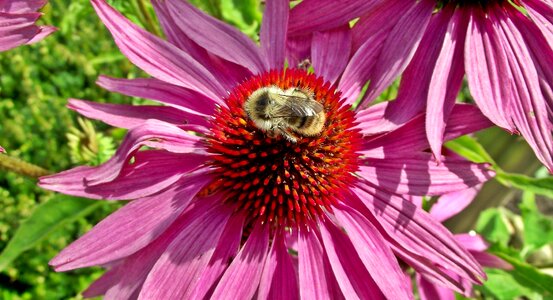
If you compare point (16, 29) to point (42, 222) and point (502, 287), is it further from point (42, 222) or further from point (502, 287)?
point (502, 287)

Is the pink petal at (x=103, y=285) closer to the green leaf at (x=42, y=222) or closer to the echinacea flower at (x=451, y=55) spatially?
the green leaf at (x=42, y=222)

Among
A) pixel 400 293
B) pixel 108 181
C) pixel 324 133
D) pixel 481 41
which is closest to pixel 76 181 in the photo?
pixel 108 181

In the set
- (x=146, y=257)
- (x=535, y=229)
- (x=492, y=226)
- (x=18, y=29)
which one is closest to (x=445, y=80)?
(x=146, y=257)

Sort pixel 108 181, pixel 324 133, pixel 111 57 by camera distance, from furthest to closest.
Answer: pixel 111 57 → pixel 324 133 → pixel 108 181

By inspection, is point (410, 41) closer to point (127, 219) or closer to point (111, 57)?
point (127, 219)

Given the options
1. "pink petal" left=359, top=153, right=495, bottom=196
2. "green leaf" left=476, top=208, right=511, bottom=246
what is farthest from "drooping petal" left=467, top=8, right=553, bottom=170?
"green leaf" left=476, top=208, right=511, bottom=246

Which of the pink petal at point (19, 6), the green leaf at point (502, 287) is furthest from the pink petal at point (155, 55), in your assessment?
the green leaf at point (502, 287)

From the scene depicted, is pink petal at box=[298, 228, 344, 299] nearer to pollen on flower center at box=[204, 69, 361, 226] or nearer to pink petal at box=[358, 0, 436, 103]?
pollen on flower center at box=[204, 69, 361, 226]
